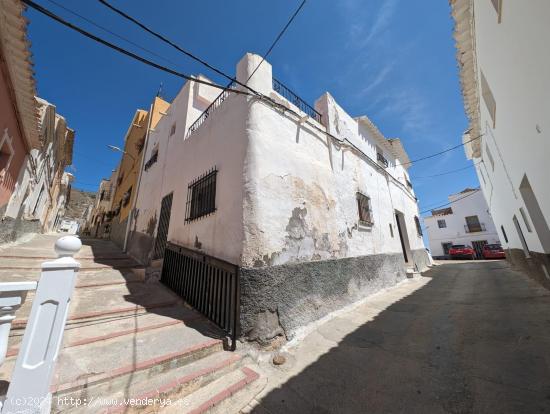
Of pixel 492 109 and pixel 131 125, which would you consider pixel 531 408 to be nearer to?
pixel 492 109

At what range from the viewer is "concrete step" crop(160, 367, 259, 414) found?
2189mm

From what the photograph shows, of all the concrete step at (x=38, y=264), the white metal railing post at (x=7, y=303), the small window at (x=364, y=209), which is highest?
the small window at (x=364, y=209)

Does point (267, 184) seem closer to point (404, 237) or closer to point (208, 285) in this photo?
point (208, 285)

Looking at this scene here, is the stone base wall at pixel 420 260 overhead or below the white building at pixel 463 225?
below

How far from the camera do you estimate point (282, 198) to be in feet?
14.5

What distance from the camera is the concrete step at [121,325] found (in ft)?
8.98

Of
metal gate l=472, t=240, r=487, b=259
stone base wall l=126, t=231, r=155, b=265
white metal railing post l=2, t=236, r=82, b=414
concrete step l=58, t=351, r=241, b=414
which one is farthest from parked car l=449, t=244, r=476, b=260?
white metal railing post l=2, t=236, r=82, b=414

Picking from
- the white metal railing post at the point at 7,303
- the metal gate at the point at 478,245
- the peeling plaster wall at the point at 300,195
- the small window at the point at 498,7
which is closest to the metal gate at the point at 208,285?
the peeling plaster wall at the point at 300,195

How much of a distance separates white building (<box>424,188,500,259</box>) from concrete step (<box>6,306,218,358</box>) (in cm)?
3046

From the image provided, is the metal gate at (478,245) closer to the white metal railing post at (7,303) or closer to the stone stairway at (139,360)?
the stone stairway at (139,360)

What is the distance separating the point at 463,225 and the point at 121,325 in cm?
3537

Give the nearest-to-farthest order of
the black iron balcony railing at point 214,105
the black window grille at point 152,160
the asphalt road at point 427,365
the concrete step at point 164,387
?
Result: the concrete step at point 164,387 → the asphalt road at point 427,365 → the black iron balcony railing at point 214,105 → the black window grille at point 152,160

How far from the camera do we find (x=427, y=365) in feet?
9.16

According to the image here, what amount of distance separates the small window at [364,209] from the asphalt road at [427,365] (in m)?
2.99
